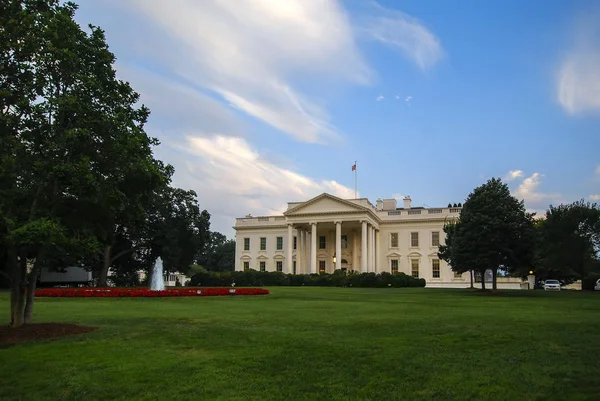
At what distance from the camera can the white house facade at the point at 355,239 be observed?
6869 centimetres

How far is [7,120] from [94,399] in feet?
22.1

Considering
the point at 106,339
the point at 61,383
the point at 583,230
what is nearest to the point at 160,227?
the point at 583,230

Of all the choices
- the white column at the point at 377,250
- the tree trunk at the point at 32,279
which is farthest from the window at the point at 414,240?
the tree trunk at the point at 32,279

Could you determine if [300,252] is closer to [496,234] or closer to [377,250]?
[377,250]

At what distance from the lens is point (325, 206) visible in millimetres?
69750

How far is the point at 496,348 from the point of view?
9.95 meters

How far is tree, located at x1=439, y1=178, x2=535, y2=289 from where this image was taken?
106ft

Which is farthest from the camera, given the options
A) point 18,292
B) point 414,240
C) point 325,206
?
point 414,240

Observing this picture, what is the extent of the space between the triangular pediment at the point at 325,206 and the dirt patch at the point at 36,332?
55.8 m

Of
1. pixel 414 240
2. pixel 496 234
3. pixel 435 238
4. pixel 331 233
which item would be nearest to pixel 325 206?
pixel 331 233

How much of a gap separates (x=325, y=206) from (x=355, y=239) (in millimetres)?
8562

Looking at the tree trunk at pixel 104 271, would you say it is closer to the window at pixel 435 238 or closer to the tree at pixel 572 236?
the tree at pixel 572 236

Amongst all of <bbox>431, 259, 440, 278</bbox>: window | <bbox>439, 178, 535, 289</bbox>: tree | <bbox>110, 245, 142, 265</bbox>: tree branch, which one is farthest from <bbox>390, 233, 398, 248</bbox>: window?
<bbox>439, 178, 535, 289</bbox>: tree

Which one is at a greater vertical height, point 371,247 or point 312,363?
point 371,247
